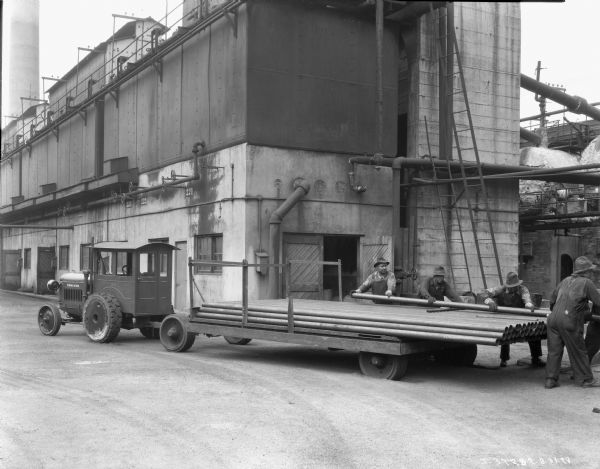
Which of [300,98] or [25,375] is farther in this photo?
[300,98]

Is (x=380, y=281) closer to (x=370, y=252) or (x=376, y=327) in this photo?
(x=376, y=327)

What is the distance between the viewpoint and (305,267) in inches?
724

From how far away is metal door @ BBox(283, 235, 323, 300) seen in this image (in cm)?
1812

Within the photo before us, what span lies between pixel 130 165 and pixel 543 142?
Result: 17.1 m

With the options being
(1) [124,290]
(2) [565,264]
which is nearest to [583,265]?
(1) [124,290]

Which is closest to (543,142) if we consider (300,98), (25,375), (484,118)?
(484,118)

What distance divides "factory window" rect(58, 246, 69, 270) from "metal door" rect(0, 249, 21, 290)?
25.1 feet

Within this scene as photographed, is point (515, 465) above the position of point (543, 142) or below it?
below

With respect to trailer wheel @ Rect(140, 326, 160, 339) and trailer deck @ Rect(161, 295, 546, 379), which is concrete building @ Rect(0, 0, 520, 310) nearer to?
trailer wheel @ Rect(140, 326, 160, 339)

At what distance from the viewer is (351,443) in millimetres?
6438

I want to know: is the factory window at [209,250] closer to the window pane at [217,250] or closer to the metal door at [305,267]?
the window pane at [217,250]

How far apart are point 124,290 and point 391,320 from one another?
21.2 ft

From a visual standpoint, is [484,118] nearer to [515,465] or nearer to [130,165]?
[130,165]

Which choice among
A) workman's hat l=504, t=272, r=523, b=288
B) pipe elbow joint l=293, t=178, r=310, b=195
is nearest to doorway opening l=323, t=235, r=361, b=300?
pipe elbow joint l=293, t=178, r=310, b=195
